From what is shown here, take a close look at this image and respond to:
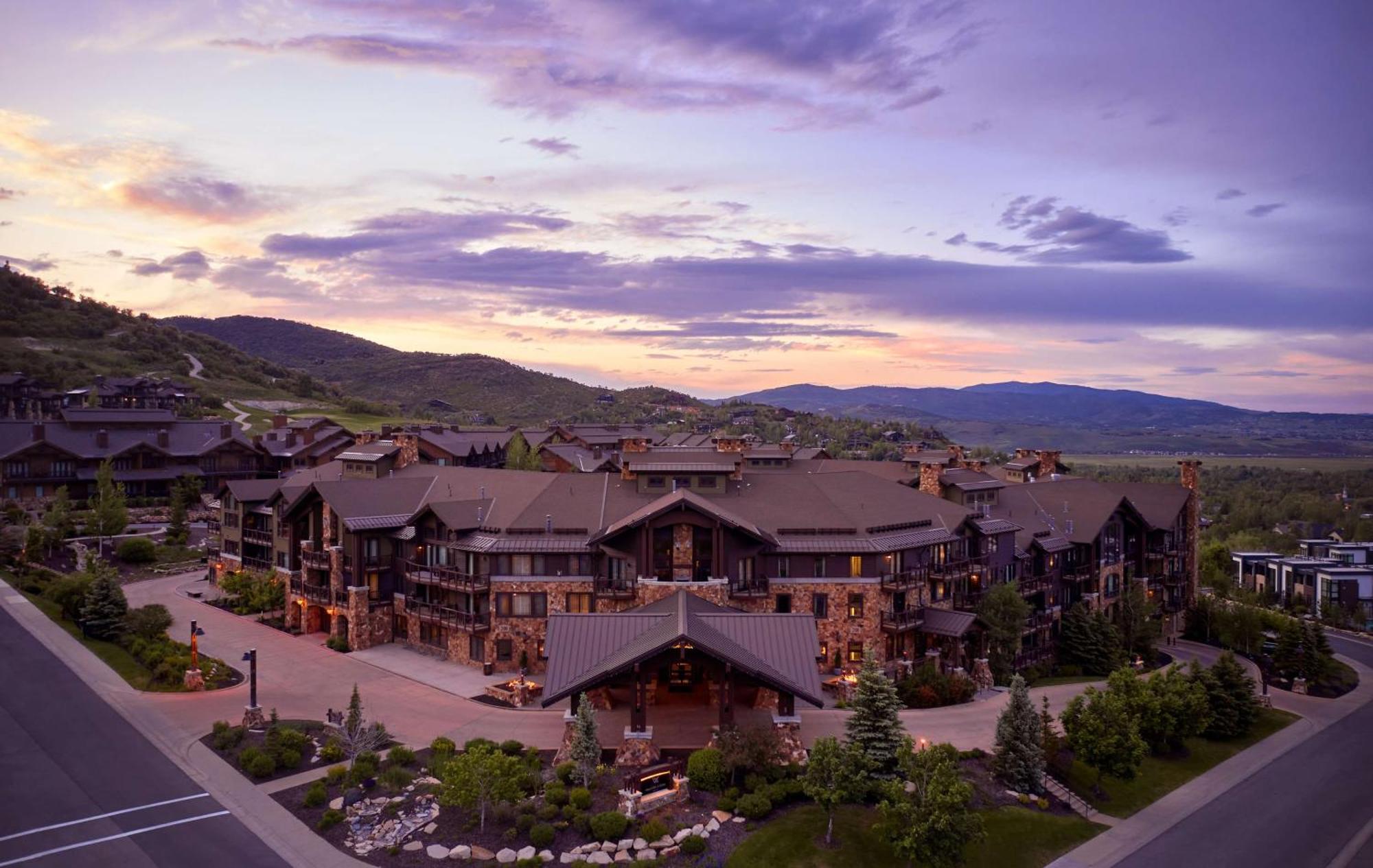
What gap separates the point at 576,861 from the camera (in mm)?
23938

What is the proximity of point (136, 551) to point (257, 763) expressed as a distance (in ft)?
151

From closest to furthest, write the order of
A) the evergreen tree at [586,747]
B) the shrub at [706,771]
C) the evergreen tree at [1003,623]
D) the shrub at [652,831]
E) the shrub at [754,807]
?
the shrub at [652,831], the shrub at [754,807], the shrub at [706,771], the evergreen tree at [586,747], the evergreen tree at [1003,623]

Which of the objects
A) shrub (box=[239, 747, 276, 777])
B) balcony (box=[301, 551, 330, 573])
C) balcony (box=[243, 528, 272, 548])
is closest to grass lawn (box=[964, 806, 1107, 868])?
shrub (box=[239, 747, 276, 777])

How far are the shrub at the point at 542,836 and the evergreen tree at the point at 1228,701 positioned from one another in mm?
30229

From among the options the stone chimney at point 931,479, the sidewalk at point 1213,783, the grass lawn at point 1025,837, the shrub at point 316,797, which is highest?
the stone chimney at point 931,479

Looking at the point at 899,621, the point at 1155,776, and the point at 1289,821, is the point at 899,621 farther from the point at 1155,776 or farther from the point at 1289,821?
the point at 1289,821

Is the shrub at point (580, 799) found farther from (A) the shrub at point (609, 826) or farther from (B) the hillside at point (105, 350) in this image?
(B) the hillside at point (105, 350)

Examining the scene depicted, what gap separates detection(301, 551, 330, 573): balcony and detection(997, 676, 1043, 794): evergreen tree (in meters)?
37.2

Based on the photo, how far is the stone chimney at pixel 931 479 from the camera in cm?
5353

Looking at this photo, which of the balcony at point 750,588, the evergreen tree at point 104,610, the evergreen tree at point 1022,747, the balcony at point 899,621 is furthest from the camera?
the evergreen tree at point 104,610

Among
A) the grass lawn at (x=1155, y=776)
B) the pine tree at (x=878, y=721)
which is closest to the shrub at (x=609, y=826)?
the pine tree at (x=878, y=721)

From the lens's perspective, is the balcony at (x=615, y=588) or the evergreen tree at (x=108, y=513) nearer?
the balcony at (x=615, y=588)

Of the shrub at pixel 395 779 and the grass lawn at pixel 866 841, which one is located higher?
the shrub at pixel 395 779

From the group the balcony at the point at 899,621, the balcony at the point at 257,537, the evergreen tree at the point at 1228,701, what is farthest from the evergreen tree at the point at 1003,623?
the balcony at the point at 257,537
